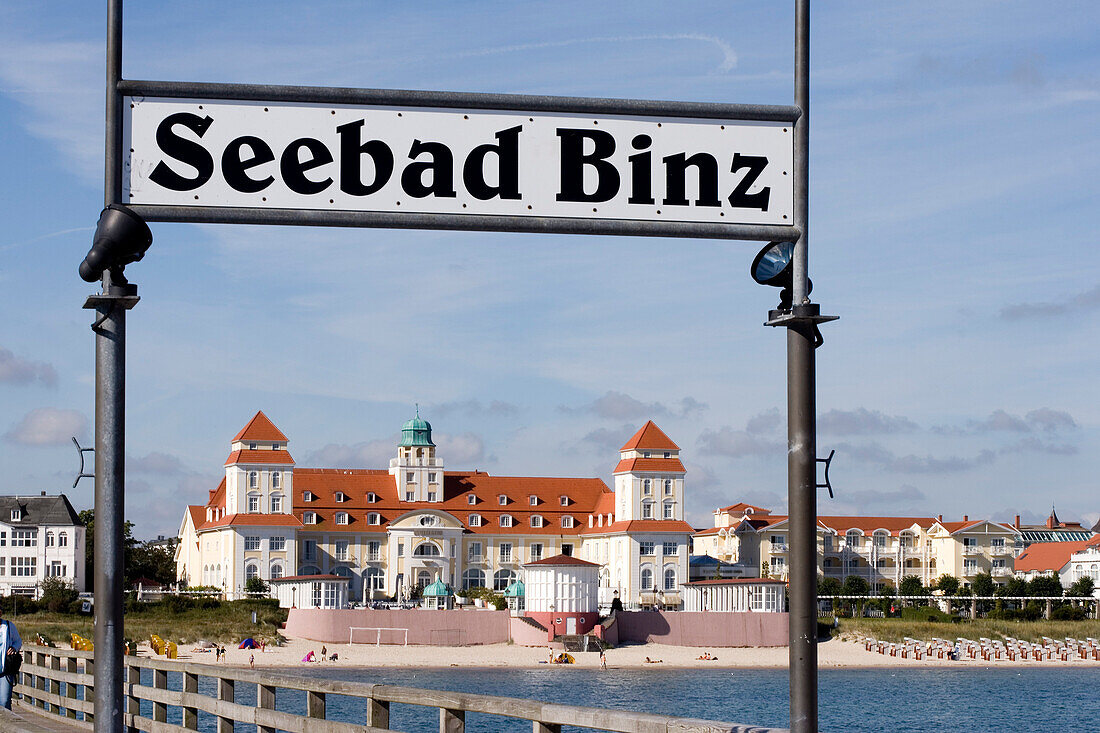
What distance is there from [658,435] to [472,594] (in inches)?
875

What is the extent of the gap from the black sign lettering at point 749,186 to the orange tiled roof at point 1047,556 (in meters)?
143

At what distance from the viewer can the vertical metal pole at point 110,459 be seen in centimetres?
636

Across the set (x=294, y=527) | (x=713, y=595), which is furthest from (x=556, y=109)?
(x=294, y=527)

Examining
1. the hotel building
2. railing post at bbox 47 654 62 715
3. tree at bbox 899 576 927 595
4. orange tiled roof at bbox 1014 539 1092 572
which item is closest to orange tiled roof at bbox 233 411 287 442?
the hotel building

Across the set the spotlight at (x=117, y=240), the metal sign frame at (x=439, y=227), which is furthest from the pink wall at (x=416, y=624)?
the spotlight at (x=117, y=240)

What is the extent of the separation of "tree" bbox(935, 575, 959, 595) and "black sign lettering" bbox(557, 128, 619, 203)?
405 ft

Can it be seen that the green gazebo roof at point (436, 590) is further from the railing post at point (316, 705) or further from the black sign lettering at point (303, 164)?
the black sign lettering at point (303, 164)

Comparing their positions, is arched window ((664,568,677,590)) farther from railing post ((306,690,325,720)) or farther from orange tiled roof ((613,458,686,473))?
railing post ((306,690,325,720))

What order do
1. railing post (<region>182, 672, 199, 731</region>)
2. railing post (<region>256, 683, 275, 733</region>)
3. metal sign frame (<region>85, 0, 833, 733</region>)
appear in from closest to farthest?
metal sign frame (<region>85, 0, 833, 733</region>) → railing post (<region>256, 683, 275, 733</region>) → railing post (<region>182, 672, 199, 731</region>)

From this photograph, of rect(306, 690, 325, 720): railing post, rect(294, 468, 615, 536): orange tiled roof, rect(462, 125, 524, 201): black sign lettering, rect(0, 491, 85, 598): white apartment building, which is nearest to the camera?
rect(462, 125, 524, 201): black sign lettering

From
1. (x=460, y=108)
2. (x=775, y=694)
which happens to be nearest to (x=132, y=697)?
(x=460, y=108)

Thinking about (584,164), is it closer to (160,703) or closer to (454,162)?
(454,162)

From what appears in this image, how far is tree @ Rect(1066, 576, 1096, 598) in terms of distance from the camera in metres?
125

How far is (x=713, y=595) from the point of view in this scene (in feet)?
352
